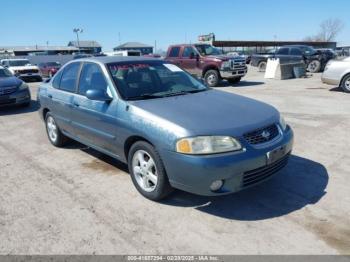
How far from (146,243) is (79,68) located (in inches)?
123

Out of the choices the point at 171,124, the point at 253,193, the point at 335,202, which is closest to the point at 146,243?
the point at 171,124

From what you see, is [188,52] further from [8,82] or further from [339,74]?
[8,82]

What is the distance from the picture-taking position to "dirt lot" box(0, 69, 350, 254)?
3080 mm

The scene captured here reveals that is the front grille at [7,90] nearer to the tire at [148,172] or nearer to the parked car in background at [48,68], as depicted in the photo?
the tire at [148,172]

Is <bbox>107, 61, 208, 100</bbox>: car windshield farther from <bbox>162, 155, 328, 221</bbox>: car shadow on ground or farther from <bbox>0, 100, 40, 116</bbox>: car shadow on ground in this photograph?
<bbox>0, 100, 40, 116</bbox>: car shadow on ground

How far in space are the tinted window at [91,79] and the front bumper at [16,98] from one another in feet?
19.6

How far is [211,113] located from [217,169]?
0.76 metres

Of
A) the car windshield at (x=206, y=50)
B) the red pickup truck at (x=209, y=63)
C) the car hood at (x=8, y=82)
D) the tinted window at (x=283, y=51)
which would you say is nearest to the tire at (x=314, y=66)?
the tinted window at (x=283, y=51)

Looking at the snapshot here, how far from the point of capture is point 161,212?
12.0 feet

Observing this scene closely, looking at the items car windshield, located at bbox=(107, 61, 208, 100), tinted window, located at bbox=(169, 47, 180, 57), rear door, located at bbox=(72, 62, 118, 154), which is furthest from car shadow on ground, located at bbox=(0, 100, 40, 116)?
tinted window, located at bbox=(169, 47, 180, 57)

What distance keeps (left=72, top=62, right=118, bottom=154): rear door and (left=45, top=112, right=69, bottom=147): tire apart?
0.99 meters

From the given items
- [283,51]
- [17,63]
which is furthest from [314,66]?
[17,63]

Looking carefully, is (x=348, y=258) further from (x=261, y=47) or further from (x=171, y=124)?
(x=261, y=47)

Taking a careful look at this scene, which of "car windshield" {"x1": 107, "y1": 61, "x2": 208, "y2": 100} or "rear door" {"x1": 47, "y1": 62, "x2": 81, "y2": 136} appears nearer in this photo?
"car windshield" {"x1": 107, "y1": 61, "x2": 208, "y2": 100}
